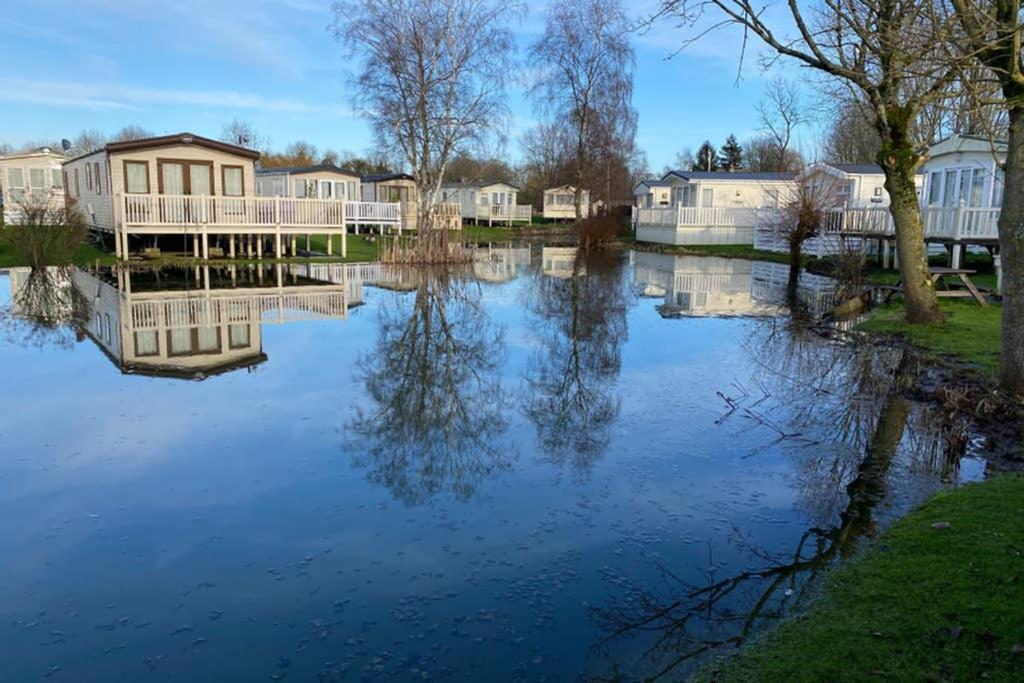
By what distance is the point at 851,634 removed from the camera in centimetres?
395

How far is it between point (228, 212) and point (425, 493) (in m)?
21.5

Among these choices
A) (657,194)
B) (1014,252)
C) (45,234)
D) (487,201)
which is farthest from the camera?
(487,201)

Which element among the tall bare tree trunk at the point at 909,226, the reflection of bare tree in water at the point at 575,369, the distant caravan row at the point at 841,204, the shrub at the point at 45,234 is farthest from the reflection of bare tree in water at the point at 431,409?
the shrub at the point at 45,234

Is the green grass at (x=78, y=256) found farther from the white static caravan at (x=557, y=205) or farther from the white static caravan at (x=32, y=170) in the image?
the white static caravan at (x=557, y=205)

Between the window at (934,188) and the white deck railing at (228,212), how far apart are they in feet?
66.7

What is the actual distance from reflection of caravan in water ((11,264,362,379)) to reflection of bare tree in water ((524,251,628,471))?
13.7ft

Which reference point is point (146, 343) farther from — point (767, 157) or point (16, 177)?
point (767, 157)

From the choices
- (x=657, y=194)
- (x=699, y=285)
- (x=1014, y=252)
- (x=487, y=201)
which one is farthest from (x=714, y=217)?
(x=1014, y=252)

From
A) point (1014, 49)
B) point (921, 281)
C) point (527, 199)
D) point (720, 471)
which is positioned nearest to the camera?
point (720, 471)

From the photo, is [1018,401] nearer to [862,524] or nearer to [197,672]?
[862,524]

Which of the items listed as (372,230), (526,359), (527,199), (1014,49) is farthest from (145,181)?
(527,199)

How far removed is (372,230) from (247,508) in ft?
119

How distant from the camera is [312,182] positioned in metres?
39.5

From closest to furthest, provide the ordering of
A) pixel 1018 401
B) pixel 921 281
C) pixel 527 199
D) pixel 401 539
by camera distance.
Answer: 1. pixel 401 539
2. pixel 1018 401
3. pixel 921 281
4. pixel 527 199
